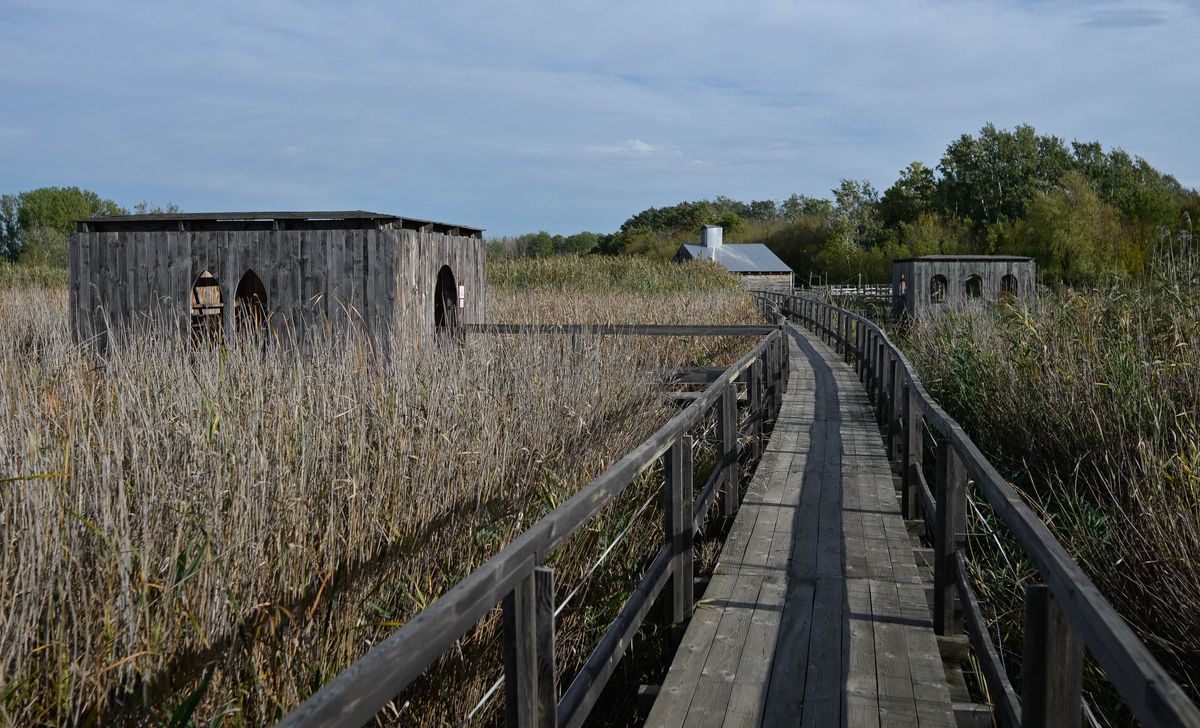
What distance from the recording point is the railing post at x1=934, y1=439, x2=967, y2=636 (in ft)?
13.6

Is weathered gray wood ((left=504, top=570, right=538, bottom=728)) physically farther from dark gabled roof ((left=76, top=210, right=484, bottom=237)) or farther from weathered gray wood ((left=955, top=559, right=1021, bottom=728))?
dark gabled roof ((left=76, top=210, right=484, bottom=237))

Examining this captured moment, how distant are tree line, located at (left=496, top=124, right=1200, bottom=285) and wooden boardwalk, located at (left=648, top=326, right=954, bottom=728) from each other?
38956 mm

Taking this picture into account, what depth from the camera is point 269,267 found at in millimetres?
11906

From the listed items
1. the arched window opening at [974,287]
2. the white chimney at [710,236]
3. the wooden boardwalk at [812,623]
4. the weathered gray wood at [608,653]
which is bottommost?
the wooden boardwalk at [812,623]

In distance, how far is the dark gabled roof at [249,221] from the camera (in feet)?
38.2

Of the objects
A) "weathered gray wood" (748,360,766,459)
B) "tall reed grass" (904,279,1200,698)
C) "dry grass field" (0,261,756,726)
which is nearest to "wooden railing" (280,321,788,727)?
"dry grass field" (0,261,756,726)

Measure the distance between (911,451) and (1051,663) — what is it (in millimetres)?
4482

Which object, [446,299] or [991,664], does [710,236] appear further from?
[991,664]

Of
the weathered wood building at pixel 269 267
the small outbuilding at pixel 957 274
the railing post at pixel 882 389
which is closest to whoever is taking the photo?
the railing post at pixel 882 389

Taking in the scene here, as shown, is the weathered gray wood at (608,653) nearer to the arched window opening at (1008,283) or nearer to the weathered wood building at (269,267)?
the weathered wood building at (269,267)

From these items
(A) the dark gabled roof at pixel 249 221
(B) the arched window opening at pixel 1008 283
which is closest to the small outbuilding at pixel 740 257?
(B) the arched window opening at pixel 1008 283

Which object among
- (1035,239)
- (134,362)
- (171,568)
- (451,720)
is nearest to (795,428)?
(134,362)

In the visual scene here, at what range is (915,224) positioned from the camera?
64562mm

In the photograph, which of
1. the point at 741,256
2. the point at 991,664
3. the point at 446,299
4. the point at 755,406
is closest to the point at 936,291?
the point at 446,299
